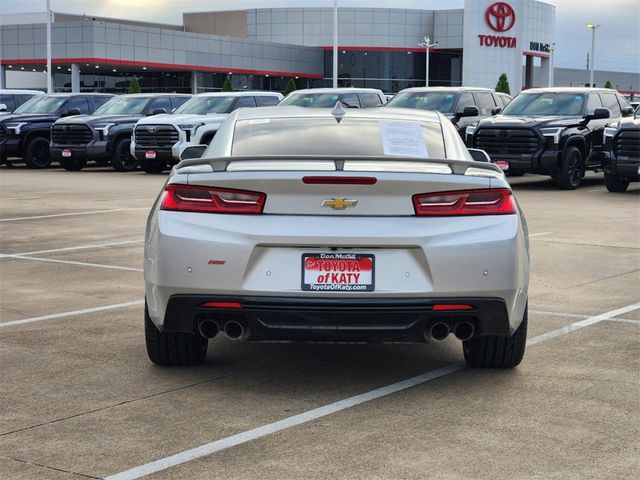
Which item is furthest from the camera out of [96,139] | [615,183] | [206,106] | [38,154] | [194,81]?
[194,81]

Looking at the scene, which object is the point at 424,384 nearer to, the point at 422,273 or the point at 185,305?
the point at 422,273

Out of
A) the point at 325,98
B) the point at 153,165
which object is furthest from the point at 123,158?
the point at 325,98

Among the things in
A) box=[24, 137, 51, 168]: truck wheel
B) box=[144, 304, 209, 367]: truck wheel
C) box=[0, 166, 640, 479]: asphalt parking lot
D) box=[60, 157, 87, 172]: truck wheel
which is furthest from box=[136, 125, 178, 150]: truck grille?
box=[144, 304, 209, 367]: truck wheel

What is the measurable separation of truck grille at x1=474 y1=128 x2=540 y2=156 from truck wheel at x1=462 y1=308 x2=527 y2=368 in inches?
583

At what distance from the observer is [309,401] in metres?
5.65

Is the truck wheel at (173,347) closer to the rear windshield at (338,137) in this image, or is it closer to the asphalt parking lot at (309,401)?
the asphalt parking lot at (309,401)

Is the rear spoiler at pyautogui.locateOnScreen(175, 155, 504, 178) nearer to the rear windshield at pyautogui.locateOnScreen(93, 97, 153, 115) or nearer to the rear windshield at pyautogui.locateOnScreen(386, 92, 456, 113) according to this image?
the rear windshield at pyautogui.locateOnScreen(386, 92, 456, 113)

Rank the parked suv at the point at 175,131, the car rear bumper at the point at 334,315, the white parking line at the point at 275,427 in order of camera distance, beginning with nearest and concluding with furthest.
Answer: the white parking line at the point at 275,427 → the car rear bumper at the point at 334,315 → the parked suv at the point at 175,131

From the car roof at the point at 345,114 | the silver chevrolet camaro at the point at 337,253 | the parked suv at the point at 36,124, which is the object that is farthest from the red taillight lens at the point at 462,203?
the parked suv at the point at 36,124

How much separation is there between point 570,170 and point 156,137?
31.2ft

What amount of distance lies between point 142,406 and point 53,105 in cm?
2535

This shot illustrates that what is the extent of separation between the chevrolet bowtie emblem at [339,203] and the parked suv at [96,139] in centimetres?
2199

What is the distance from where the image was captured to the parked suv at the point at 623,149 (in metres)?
19.8

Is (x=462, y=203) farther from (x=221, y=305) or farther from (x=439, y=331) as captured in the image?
(x=221, y=305)
